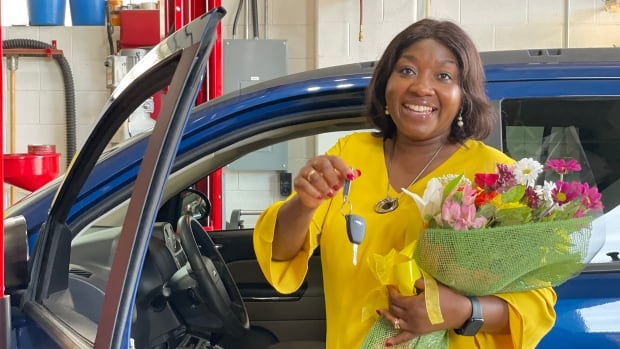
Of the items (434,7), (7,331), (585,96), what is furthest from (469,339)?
(434,7)

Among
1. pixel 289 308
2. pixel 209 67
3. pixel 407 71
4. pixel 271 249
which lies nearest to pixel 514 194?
pixel 407 71

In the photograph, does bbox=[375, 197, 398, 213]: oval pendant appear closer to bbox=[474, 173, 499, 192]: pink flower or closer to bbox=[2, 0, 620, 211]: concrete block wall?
bbox=[474, 173, 499, 192]: pink flower

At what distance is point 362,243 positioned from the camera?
1.55m

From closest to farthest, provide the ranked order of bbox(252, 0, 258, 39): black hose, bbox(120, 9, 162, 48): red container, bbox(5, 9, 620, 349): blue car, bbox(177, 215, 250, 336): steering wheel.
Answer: bbox(5, 9, 620, 349): blue car → bbox(177, 215, 250, 336): steering wheel → bbox(120, 9, 162, 48): red container → bbox(252, 0, 258, 39): black hose

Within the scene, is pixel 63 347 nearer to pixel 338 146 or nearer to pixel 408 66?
pixel 338 146

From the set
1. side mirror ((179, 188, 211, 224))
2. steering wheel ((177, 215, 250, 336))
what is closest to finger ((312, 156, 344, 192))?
steering wheel ((177, 215, 250, 336))

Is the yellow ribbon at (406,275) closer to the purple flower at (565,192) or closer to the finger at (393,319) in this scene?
the finger at (393,319)

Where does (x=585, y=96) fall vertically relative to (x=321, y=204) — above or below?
above

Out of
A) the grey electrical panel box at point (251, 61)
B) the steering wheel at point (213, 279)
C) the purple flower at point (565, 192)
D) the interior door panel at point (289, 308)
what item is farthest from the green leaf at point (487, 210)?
the grey electrical panel box at point (251, 61)

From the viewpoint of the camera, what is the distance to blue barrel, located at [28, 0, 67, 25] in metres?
5.86

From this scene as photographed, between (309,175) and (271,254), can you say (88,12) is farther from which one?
(309,175)

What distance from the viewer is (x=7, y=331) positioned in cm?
119

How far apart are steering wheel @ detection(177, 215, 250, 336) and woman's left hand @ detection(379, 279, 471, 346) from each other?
0.92 meters

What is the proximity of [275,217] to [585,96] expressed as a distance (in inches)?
31.0
